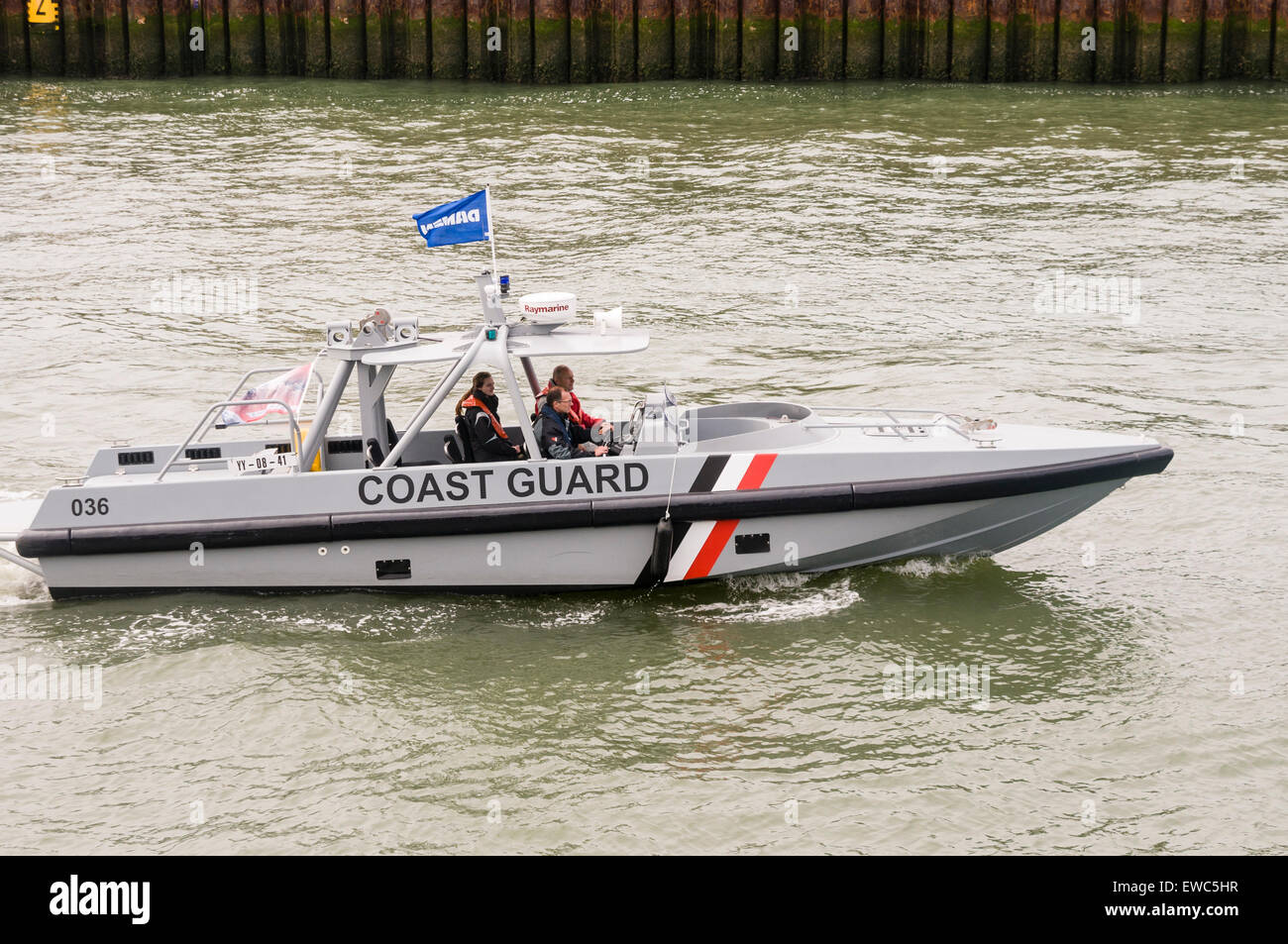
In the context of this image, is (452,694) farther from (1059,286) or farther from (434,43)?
(434,43)

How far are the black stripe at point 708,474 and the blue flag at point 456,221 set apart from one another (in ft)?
7.67

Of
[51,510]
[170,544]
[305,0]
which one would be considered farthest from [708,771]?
[305,0]

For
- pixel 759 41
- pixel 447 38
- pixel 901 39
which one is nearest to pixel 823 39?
pixel 759 41

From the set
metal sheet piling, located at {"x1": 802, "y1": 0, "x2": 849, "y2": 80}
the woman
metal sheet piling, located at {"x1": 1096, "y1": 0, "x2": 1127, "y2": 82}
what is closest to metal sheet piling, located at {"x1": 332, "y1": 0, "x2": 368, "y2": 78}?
metal sheet piling, located at {"x1": 802, "y1": 0, "x2": 849, "y2": 80}

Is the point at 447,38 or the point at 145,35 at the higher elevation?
the point at 145,35

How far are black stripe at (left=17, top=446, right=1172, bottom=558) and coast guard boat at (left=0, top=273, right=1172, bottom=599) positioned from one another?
1cm

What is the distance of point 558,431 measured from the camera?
35.7 ft

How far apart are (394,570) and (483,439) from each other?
116cm

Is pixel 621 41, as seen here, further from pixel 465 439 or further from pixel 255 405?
pixel 465 439

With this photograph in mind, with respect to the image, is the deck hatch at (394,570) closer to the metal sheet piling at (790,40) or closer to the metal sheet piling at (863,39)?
the metal sheet piling at (790,40)

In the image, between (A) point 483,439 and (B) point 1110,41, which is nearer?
(A) point 483,439

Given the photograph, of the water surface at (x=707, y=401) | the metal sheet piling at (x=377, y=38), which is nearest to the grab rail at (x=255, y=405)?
the water surface at (x=707, y=401)

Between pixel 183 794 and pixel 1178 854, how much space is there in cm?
562

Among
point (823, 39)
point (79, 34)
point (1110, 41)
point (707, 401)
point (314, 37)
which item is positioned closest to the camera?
point (707, 401)
